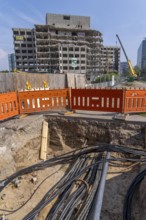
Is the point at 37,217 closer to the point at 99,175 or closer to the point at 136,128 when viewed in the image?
the point at 99,175

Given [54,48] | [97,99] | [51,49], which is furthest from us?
[51,49]

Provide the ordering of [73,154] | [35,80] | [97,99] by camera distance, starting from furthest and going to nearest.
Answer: [35,80] → [97,99] → [73,154]

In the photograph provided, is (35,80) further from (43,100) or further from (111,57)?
(111,57)

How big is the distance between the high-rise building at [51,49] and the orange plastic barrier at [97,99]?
197 feet

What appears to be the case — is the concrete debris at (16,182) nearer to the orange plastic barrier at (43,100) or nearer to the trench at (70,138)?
the trench at (70,138)

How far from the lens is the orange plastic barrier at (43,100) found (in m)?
7.10

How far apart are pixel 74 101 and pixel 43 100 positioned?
1.37 m

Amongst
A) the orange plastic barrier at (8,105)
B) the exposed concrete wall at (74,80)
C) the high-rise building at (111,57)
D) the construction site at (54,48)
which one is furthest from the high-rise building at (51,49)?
the orange plastic barrier at (8,105)

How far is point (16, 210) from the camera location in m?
4.02

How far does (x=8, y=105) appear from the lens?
660 cm

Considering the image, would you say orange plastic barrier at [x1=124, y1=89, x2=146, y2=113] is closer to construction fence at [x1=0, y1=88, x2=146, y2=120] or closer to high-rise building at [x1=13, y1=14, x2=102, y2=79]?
construction fence at [x1=0, y1=88, x2=146, y2=120]

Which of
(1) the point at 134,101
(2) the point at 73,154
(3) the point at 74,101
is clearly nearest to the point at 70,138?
(2) the point at 73,154

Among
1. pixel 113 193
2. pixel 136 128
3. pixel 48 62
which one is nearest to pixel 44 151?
pixel 113 193

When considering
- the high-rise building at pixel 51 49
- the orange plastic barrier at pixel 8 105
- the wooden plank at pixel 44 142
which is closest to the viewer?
the wooden plank at pixel 44 142
